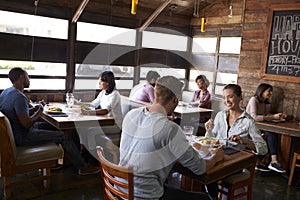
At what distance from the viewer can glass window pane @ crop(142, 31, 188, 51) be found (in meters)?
5.60

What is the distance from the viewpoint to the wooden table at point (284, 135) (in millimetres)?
3619

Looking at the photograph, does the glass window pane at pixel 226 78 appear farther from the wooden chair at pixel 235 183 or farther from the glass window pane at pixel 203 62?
the wooden chair at pixel 235 183

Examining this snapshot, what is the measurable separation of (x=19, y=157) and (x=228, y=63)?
4.18 metres

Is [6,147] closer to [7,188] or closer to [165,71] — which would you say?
[7,188]

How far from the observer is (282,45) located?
4227mm

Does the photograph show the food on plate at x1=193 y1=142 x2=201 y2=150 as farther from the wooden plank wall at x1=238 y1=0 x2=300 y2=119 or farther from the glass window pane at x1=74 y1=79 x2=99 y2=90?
the glass window pane at x1=74 y1=79 x2=99 y2=90

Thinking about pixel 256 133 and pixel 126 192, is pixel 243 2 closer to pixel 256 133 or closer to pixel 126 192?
pixel 256 133

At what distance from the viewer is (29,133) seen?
9.32 ft

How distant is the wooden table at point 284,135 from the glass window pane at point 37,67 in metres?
3.29

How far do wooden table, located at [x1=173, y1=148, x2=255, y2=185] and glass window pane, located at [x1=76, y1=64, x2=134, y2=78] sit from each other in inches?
135

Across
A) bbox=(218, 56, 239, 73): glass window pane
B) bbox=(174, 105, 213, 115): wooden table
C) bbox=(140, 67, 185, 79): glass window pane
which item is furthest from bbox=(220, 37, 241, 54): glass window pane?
bbox=(174, 105, 213, 115): wooden table

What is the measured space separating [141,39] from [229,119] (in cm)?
345

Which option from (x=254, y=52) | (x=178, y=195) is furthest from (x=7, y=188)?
(x=254, y=52)

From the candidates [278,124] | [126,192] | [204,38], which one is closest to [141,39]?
[204,38]
